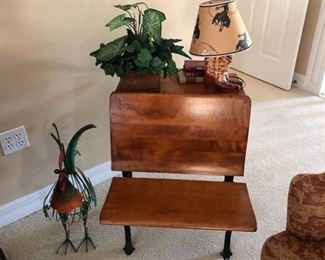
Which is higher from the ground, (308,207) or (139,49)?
(139,49)

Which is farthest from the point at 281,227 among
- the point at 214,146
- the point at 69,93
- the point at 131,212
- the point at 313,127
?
the point at 69,93

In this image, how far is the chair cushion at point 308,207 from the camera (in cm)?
101

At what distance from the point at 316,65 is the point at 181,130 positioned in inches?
81.1

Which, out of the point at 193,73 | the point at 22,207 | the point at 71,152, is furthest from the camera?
the point at 22,207

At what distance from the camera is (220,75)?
139 centimetres

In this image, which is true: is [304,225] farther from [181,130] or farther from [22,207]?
[22,207]

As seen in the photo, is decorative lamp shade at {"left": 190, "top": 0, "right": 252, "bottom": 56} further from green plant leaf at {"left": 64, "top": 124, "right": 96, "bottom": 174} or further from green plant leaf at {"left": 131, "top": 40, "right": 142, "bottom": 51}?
green plant leaf at {"left": 64, "top": 124, "right": 96, "bottom": 174}

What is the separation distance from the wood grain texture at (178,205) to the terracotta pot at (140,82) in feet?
1.29

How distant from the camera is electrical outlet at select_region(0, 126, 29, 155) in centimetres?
152

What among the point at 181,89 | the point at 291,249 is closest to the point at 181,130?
the point at 181,89

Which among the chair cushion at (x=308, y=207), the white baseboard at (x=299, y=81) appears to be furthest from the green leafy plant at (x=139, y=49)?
the white baseboard at (x=299, y=81)

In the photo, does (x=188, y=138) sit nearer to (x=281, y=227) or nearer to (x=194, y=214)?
(x=194, y=214)

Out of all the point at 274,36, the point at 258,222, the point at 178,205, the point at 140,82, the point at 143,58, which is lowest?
the point at 258,222

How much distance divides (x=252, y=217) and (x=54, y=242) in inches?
38.2
